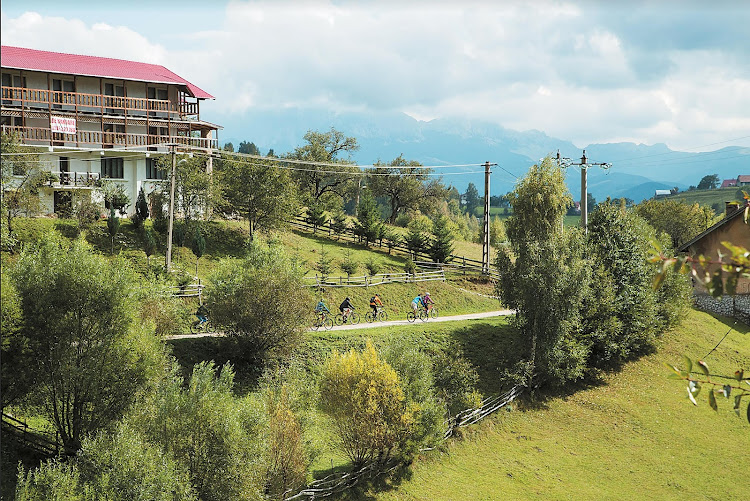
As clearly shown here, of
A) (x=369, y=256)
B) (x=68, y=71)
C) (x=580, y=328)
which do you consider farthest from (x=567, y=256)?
(x=68, y=71)

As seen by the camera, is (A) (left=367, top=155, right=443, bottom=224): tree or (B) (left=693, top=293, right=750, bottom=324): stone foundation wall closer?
(B) (left=693, top=293, right=750, bottom=324): stone foundation wall

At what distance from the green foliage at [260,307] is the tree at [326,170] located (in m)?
35.0

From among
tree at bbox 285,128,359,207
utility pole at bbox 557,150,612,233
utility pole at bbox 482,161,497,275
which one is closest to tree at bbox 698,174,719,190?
tree at bbox 285,128,359,207

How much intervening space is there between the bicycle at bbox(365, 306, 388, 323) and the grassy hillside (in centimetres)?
918

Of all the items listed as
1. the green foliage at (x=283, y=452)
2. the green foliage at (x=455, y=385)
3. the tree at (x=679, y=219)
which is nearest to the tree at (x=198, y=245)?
the green foliage at (x=455, y=385)

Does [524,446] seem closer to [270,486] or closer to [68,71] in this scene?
[270,486]

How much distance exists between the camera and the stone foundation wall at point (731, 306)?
49.3 meters

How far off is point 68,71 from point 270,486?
39.4 metres

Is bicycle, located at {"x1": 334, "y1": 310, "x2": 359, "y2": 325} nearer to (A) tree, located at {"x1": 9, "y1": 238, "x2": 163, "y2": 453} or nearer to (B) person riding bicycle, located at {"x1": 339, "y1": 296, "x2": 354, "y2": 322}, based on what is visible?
(B) person riding bicycle, located at {"x1": 339, "y1": 296, "x2": 354, "y2": 322}

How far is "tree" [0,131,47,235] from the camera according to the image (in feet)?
118

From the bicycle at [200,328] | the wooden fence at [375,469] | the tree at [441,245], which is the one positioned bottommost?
the wooden fence at [375,469]

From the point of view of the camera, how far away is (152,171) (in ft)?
162

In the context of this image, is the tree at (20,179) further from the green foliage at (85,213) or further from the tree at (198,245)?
the tree at (198,245)

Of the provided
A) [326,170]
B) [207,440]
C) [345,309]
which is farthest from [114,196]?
[326,170]
